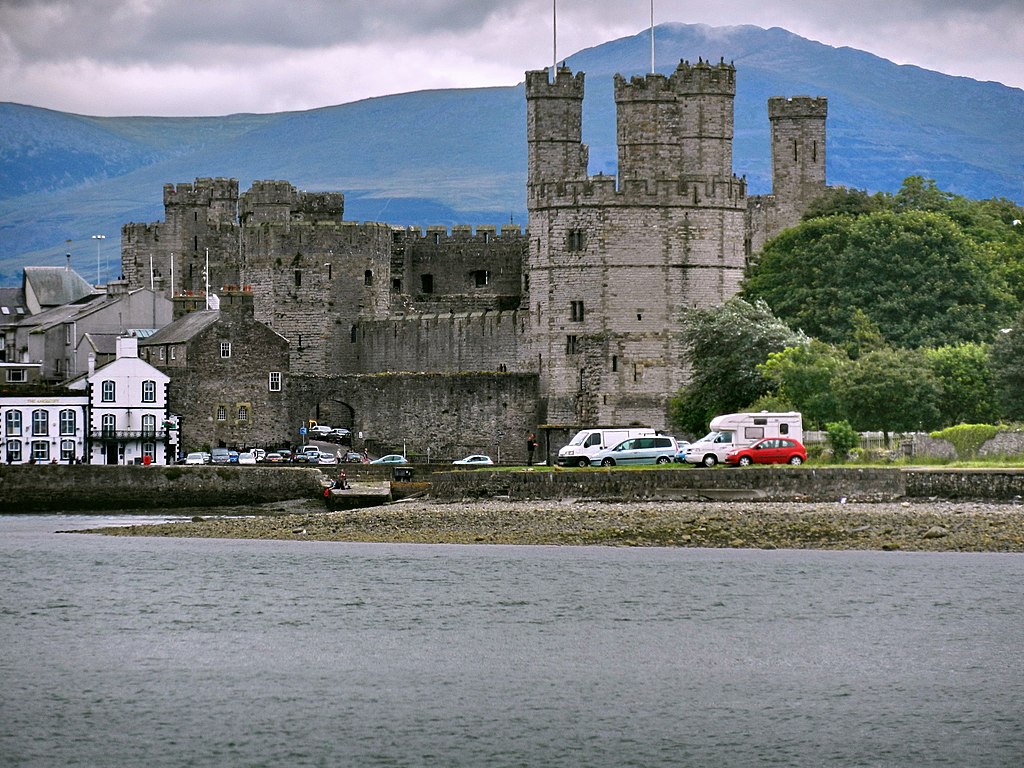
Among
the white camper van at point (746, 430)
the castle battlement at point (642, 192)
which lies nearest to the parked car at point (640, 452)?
the white camper van at point (746, 430)

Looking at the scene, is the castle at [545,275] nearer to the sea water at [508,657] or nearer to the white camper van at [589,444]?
the white camper van at [589,444]

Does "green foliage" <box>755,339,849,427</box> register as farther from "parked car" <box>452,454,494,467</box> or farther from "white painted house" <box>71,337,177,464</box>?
"white painted house" <box>71,337,177,464</box>

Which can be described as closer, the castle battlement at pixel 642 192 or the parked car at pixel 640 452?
the parked car at pixel 640 452

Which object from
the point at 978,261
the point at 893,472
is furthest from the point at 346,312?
the point at 893,472

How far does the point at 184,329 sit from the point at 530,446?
563 inches

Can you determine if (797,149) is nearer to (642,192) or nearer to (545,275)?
(642,192)

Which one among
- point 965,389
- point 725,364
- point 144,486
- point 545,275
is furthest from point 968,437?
point 144,486

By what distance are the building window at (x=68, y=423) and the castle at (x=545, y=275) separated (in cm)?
699

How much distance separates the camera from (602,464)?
57.6 meters

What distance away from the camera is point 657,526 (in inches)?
1901

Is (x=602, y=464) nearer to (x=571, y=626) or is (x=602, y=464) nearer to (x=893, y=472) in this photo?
(x=893, y=472)

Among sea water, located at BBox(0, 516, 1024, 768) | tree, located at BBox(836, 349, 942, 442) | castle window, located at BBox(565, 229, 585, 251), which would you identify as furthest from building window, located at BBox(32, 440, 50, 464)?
tree, located at BBox(836, 349, 942, 442)

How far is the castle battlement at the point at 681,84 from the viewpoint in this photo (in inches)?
2965

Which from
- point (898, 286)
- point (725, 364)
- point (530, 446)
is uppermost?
point (898, 286)
